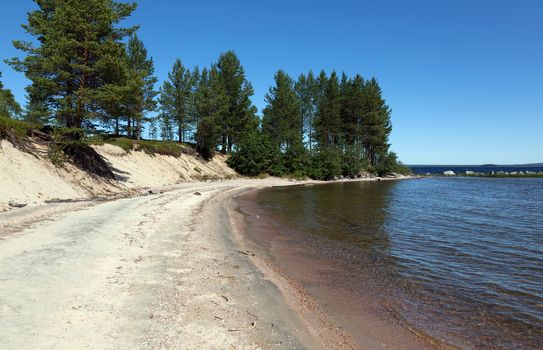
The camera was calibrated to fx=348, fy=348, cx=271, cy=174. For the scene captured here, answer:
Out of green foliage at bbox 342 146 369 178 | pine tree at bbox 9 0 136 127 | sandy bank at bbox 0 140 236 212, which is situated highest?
pine tree at bbox 9 0 136 127

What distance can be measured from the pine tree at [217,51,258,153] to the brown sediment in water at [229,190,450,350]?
53387 mm

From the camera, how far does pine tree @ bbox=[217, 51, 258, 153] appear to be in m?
68.1

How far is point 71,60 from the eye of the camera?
27516 millimetres

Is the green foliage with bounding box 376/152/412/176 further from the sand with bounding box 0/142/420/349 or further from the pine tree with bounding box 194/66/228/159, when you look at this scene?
the sand with bounding box 0/142/420/349

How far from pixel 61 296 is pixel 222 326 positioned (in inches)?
140

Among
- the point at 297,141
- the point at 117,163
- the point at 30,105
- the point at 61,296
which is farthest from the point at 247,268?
the point at 297,141

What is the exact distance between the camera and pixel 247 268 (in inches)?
453

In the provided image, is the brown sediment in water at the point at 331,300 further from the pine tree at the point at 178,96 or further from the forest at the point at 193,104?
the pine tree at the point at 178,96

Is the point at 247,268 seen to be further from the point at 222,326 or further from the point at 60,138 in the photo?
the point at 60,138

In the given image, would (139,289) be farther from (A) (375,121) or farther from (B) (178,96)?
(A) (375,121)

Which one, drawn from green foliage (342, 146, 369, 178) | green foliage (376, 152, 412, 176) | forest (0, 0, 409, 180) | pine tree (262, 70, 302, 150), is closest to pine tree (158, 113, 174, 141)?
forest (0, 0, 409, 180)

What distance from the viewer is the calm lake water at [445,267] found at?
27.9ft

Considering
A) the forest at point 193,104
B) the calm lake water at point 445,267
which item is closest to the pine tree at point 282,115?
the forest at point 193,104

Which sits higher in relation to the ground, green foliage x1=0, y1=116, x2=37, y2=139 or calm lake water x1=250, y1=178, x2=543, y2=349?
green foliage x1=0, y1=116, x2=37, y2=139
